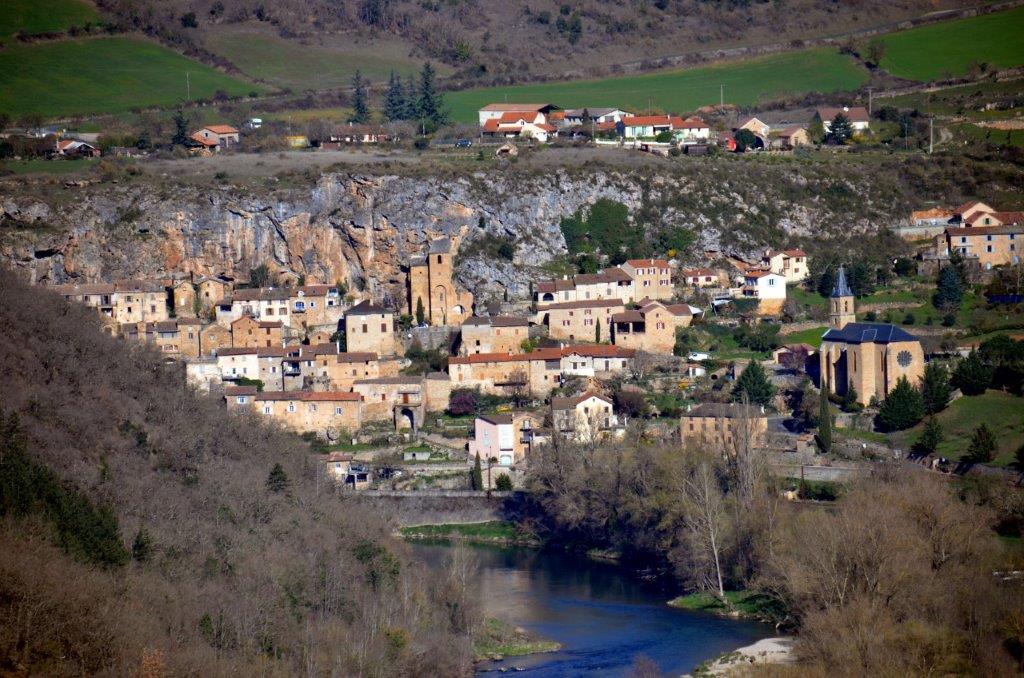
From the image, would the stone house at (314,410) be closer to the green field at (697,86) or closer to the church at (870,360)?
the church at (870,360)

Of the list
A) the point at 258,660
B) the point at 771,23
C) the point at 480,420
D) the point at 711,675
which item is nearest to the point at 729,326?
the point at 480,420

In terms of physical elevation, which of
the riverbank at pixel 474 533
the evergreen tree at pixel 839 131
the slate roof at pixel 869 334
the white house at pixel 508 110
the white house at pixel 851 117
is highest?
the white house at pixel 508 110

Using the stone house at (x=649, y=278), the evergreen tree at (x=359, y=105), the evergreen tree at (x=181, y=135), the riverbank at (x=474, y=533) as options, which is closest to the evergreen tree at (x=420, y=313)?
the stone house at (x=649, y=278)

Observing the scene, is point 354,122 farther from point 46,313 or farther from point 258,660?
point 258,660

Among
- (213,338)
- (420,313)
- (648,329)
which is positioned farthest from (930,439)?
(213,338)

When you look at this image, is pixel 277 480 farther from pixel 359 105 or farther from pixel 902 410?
pixel 359 105

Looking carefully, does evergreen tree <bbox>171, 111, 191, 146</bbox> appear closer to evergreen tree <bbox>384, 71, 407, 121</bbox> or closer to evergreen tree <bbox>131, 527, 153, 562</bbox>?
evergreen tree <bbox>384, 71, 407, 121</bbox>
